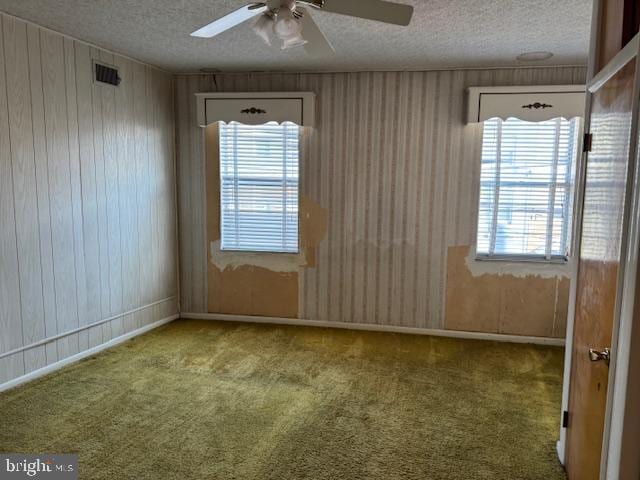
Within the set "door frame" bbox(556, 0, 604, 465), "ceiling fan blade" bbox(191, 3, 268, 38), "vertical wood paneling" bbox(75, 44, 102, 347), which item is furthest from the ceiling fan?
"vertical wood paneling" bbox(75, 44, 102, 347)

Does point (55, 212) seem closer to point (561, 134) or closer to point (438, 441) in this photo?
point (438, 441)

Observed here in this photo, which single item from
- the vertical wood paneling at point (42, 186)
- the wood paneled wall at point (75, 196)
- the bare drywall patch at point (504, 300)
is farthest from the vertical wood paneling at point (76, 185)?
the bare drywall patch at point (504, 300)

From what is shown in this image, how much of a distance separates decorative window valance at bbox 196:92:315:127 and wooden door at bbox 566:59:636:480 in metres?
2.64

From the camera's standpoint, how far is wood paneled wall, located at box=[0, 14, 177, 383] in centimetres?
302

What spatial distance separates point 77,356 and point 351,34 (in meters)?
3.20

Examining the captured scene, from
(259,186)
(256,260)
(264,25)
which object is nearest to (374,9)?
(264,25)

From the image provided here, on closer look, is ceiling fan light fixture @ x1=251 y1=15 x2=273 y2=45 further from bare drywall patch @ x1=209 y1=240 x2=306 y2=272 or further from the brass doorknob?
bare drywall patch @ x1=209 y1=240 x2=306 y2=272

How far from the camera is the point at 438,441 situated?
8.25ft

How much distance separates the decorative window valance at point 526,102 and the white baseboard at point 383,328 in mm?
1951

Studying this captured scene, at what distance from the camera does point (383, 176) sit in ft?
14.1

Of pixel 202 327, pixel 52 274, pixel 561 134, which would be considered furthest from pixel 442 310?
pixel 52 274

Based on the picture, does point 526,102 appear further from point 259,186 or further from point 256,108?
point 259,186

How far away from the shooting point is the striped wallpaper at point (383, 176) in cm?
413

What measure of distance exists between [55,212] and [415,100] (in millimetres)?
3107
